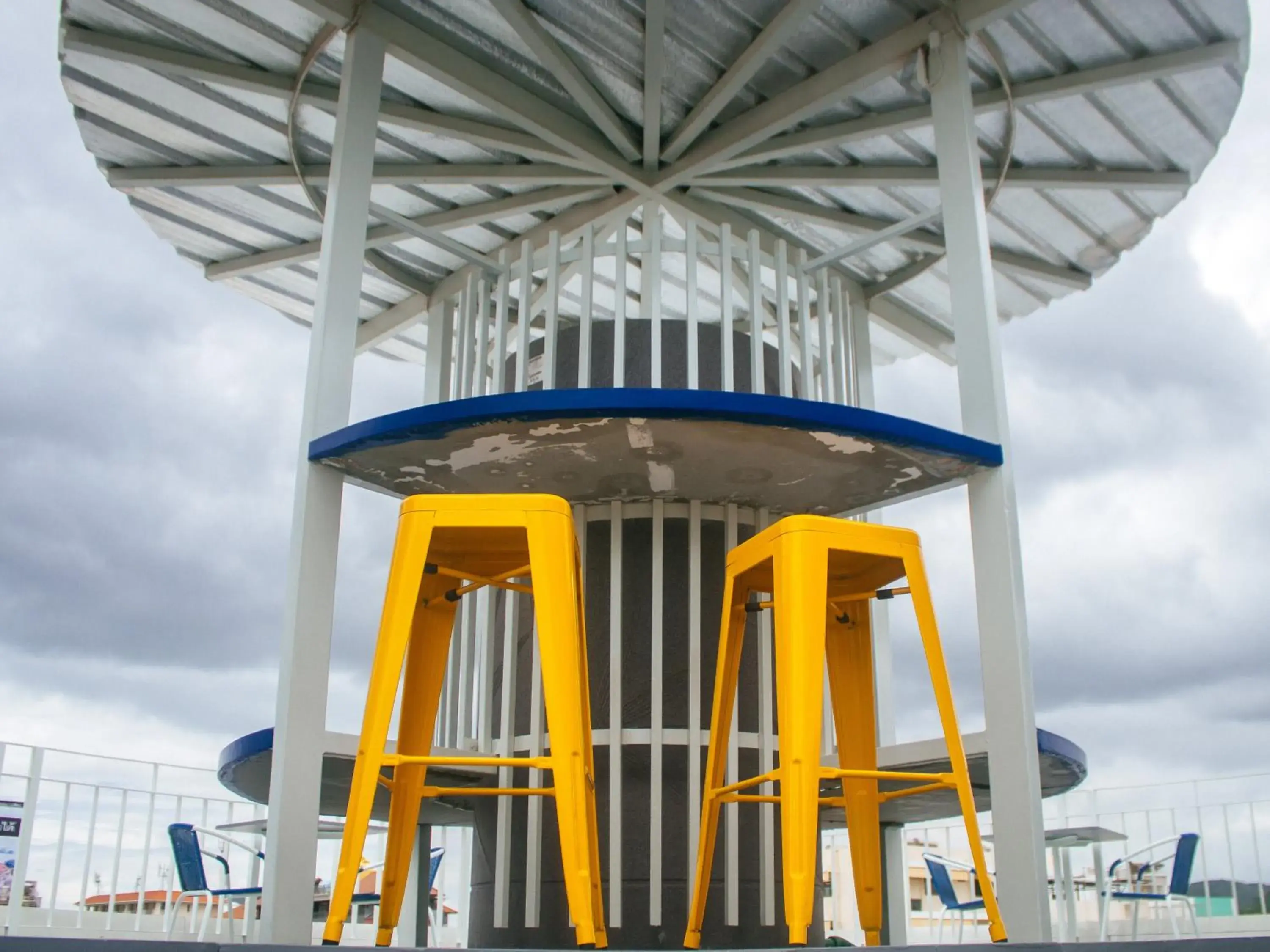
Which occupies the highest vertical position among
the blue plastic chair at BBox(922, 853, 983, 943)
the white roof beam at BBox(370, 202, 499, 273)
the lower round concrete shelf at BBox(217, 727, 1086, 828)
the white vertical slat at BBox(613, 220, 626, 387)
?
the white roof beam at BBox(370, 202, 499, 273)

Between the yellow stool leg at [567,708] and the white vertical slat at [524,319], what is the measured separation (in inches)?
91.9

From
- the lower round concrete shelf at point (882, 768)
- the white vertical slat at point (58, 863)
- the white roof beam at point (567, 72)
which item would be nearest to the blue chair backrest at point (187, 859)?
the lower round concrete shelf at point (882, 768)

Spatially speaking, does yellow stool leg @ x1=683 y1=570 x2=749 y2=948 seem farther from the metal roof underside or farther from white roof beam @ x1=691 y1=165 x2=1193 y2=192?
white roof beam @ x1=691 y1=165 x2=1193 y2=192

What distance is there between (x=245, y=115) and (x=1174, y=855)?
25.7 feet

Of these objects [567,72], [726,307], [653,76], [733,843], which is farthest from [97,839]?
[653,76]

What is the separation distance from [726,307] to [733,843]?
2.61 m

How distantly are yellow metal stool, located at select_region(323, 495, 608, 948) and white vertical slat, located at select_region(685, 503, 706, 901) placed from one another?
1.41m

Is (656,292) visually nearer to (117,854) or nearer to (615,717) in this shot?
(615,717)

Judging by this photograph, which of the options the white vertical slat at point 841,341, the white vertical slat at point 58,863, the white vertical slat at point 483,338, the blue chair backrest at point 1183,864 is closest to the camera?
the white vertical slat at point 483,338

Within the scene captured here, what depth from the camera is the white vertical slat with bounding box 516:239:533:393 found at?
236 inches

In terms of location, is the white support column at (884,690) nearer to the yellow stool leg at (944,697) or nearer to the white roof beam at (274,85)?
the white roof beam at (274,85)

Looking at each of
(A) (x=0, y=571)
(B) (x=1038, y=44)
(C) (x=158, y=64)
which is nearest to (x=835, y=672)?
(B) (x=1038, y=44)

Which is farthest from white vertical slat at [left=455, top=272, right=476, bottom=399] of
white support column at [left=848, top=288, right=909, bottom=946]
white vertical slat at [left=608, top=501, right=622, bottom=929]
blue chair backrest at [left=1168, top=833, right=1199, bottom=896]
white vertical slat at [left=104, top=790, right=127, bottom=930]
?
blue chair backrest at [left=1168, top=833, right=1199, bottom=896]

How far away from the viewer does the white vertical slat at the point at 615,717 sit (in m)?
5.15
